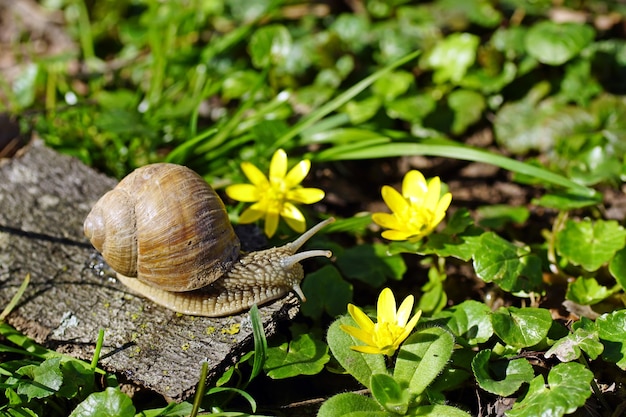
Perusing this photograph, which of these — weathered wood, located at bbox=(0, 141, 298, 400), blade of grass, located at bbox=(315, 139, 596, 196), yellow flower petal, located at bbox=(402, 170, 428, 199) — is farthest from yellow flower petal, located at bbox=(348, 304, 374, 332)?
blade of grass, located at bbox=(315, 139, 596, 196)

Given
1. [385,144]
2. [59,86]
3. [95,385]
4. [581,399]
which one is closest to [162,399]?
[95,385]

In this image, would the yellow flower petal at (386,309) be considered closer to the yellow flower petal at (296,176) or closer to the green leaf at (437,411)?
the green leaf at (437,411)

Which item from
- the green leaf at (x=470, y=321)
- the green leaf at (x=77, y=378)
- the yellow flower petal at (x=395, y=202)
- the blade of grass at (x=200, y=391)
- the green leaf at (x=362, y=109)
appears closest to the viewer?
the blade of grass at (x=200, y=391)

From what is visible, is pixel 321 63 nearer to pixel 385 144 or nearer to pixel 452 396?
pixel 385 144

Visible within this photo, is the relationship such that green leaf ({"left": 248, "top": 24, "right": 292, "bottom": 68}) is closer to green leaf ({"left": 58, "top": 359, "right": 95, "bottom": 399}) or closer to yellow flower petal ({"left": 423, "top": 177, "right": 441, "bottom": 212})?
yellow flower petal ({"left": 423, "top": 177, "right": 441, "bottom": 212})

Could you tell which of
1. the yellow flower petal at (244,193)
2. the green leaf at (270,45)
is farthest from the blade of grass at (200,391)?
the green leaf at (270,45)
